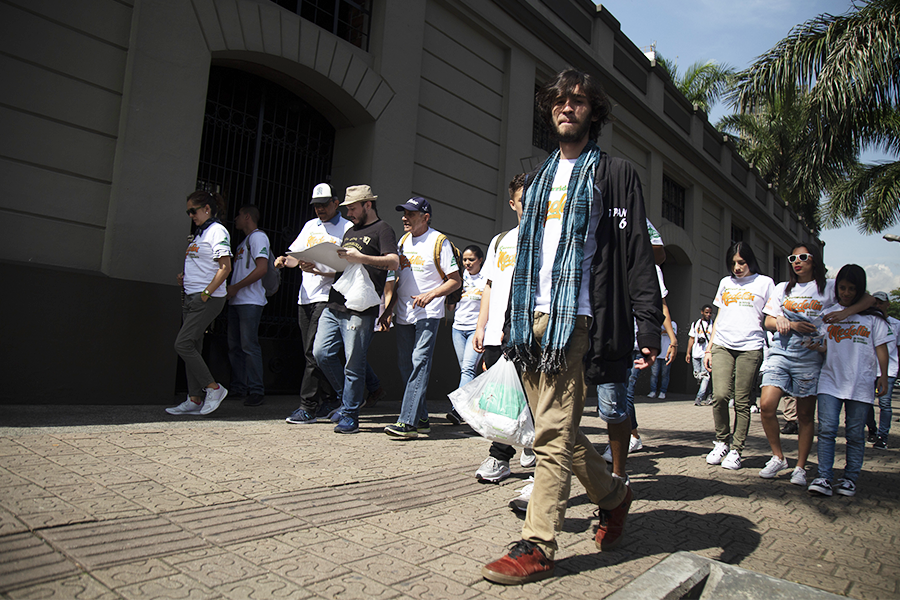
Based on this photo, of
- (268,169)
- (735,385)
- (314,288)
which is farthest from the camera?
(268,169)

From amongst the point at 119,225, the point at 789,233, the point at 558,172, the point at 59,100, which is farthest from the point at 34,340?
the point at 789,233

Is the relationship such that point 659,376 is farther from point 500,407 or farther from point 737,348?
point 500,407

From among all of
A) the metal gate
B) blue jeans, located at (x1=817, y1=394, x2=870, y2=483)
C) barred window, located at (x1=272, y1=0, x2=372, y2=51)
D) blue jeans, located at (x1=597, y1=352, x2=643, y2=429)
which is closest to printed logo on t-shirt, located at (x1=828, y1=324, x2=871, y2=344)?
blue jeans, located at (x1=817, y1=394, x2=870, y2=483)

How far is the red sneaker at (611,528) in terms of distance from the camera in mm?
2820

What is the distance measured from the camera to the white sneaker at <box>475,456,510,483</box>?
13.0 ft

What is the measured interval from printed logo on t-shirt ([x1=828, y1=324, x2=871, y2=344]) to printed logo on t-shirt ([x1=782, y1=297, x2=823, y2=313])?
0.70 ft

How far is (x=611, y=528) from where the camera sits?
112 inches

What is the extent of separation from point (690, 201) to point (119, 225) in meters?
16.9

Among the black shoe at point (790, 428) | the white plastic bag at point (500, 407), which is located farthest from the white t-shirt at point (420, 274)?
the black shoe at point (790, 428)

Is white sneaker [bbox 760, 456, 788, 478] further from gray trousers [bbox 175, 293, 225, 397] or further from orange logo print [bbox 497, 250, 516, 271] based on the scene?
gray trousers [bbox 175, 293, 225, 397]

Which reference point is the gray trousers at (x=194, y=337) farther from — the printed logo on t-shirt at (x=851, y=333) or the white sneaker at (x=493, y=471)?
the printed logo on t-shirt at (x=851, y=333)

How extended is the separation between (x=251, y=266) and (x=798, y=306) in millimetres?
5481

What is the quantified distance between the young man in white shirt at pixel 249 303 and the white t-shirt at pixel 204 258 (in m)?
0.86

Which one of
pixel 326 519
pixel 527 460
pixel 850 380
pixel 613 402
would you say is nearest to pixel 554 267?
pixel 613 402
